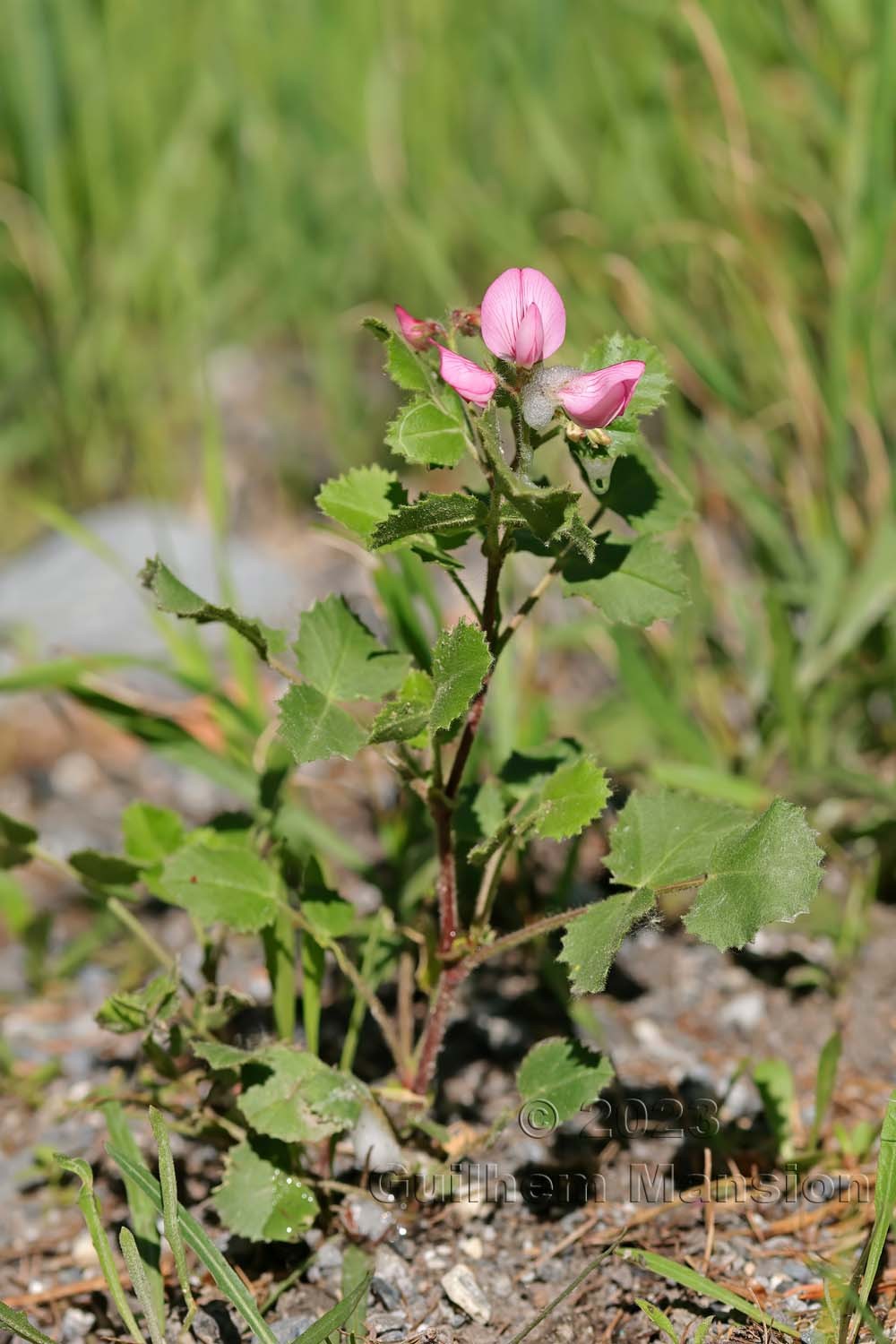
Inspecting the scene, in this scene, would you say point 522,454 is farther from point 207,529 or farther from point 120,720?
point 207,529

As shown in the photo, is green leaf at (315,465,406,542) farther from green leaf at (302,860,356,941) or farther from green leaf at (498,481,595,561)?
green leaf at (302,860,356,941)

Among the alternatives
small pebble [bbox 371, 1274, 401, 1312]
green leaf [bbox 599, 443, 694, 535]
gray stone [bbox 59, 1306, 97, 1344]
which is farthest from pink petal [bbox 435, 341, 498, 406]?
gray stone [bbox 59, 1306, 97, 1344]

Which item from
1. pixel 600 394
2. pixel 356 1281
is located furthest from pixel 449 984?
pixel 600 394

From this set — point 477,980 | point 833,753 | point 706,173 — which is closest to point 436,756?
point 477,980

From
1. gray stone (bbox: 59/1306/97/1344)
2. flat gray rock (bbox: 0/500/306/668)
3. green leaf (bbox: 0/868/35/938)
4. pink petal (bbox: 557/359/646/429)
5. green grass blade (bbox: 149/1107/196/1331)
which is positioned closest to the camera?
pink petal (bbox: 557/359/646/429)

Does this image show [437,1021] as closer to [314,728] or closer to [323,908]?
[323,908]
